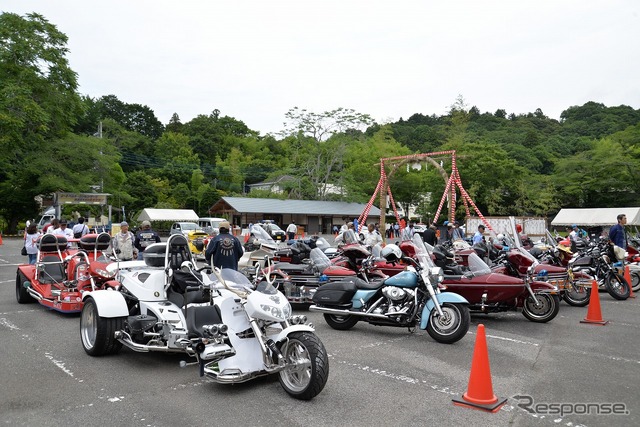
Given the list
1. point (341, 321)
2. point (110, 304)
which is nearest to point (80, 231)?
point (110, 304)

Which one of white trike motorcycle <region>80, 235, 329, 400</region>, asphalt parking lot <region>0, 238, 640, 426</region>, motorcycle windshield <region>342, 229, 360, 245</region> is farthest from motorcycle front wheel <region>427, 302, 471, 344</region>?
motorcycle windshield <region>342, 229, 360, 245</region>

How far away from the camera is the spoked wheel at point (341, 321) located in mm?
7785

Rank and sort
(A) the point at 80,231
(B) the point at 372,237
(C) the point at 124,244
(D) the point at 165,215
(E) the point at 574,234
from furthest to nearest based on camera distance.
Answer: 1. (D) the point at 165,215
2. (E) the point at 574,234
3. (B) the point at 372,237
4. (A) the point at 80,231
5. (C) the point at 124,244

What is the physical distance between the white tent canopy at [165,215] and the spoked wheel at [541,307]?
Answer: 4345cm

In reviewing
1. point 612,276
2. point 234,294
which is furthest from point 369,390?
point 612,276

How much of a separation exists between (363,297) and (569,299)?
5311 mm

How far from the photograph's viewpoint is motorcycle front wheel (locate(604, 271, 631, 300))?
11.1 m

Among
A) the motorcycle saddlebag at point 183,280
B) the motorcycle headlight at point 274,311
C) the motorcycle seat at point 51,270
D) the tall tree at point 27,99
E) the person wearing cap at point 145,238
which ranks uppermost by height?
the tall tree at point 27,99

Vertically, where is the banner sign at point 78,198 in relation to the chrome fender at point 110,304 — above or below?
above

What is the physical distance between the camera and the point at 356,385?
5.12 metres

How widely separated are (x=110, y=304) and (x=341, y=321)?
3428 mm

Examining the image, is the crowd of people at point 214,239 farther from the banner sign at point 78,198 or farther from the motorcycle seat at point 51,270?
the banner sign at point 78,198

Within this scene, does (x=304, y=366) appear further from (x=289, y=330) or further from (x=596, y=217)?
(x=596, y=217)

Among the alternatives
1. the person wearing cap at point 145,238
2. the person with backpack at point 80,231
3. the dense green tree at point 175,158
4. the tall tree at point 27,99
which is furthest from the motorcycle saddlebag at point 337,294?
the dense green tree at point 175,158
